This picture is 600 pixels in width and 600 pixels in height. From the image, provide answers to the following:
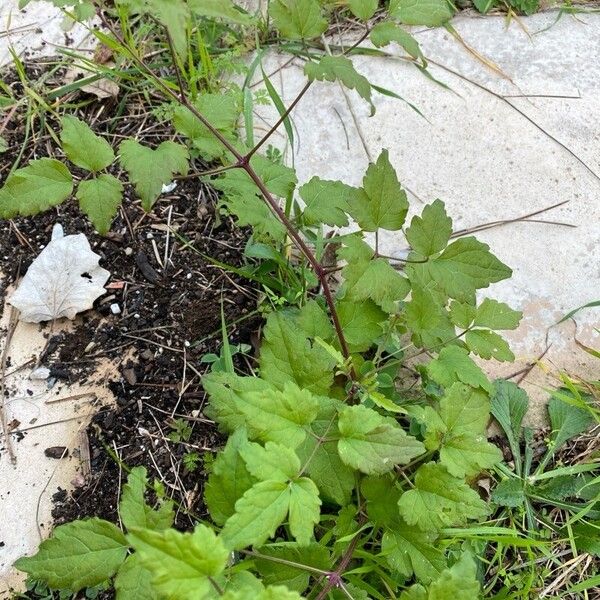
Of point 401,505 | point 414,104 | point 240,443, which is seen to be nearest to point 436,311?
point 401,505

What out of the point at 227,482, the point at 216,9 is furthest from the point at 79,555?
the point at 216,9

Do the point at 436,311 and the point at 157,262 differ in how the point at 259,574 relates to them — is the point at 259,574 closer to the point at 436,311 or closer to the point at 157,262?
the point at 436,311

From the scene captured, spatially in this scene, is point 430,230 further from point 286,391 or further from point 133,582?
point 133,582

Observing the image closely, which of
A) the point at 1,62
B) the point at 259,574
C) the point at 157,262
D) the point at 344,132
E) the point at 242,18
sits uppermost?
the point at 242,18

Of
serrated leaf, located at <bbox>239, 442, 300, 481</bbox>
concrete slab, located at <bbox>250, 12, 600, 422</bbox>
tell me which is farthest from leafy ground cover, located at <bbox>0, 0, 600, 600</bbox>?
concrete slab, located at <bbox>250, 12, 600, 422</bbox>

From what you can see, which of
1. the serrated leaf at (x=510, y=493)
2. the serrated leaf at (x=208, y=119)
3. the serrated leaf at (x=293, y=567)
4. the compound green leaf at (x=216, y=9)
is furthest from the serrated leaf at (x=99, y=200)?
the serrated leaf at (x=510, y=493)

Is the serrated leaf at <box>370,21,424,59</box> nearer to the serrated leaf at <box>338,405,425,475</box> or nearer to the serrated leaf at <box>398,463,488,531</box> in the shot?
the serrated leaf at <box>338,405,425,475</box>
